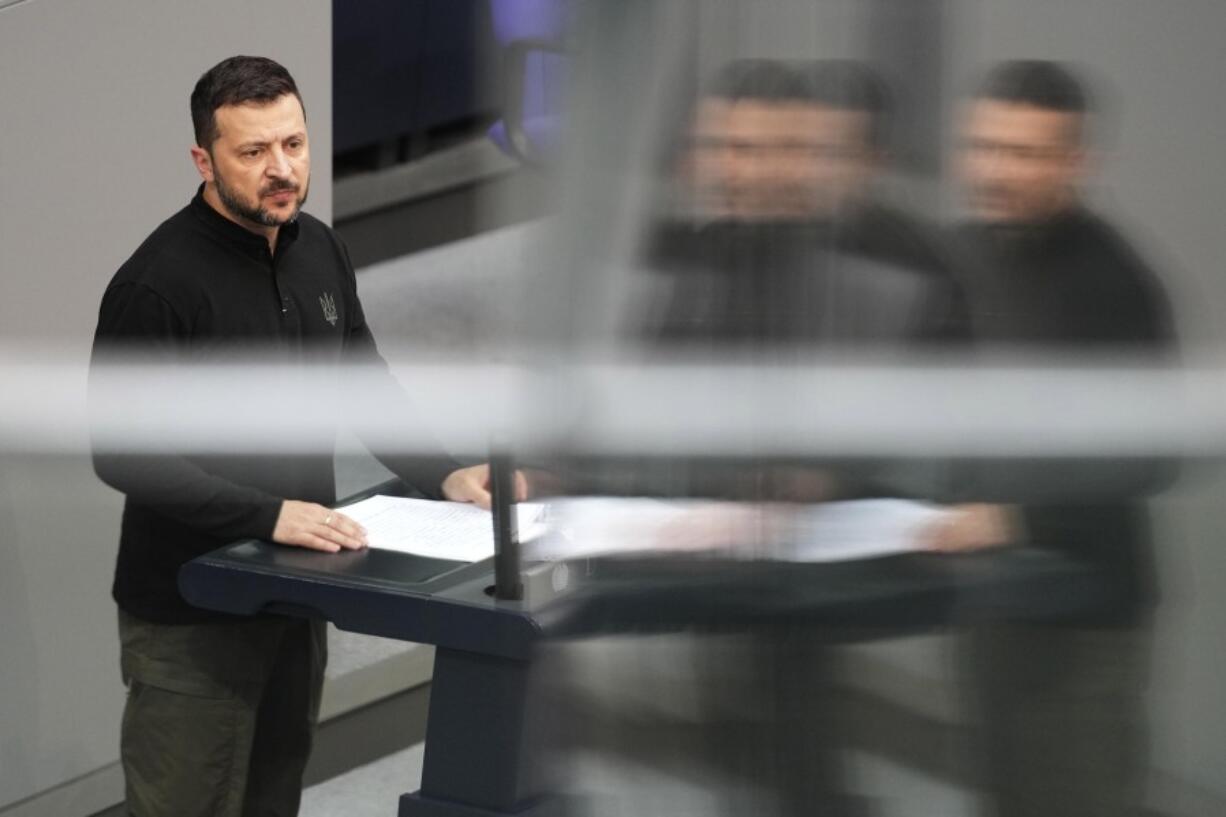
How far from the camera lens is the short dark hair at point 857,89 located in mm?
455

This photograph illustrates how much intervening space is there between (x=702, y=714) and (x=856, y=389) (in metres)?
0.10

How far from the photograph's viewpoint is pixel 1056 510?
0.45 metres

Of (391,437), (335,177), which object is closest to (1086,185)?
(391,437)

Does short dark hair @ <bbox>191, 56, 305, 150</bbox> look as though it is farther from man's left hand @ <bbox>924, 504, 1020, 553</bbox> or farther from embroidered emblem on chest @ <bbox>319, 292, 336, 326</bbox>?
man's left hand @ <bbox>924, 504, 1020, 553</bbox>

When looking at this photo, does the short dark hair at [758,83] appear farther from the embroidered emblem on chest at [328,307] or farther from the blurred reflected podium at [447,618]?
the embroidered emblem on chest at [328,307]

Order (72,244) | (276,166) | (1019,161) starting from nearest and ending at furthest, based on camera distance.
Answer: (1019,161) < (276,166) < (72,244)

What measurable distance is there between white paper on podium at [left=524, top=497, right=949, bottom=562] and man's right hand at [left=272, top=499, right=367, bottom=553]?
1.32 m

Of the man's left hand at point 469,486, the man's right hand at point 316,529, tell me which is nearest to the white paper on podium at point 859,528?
A: the man's right hand at point 316,529

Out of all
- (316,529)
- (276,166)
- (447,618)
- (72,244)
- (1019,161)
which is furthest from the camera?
(72,244)

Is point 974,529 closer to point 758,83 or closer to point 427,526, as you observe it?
point 758,83

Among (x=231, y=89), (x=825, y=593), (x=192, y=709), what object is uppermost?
(x=231, y=89)

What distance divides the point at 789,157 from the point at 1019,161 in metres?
0.06

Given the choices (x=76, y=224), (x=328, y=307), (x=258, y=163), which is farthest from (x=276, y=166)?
(x=76, y=224)

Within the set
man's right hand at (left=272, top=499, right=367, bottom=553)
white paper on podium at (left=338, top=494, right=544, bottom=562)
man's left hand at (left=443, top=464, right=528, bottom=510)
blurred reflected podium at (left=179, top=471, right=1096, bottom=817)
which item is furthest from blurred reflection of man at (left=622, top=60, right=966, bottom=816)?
man's left hand at (left=443, top=464, right=528, bottom=510)
